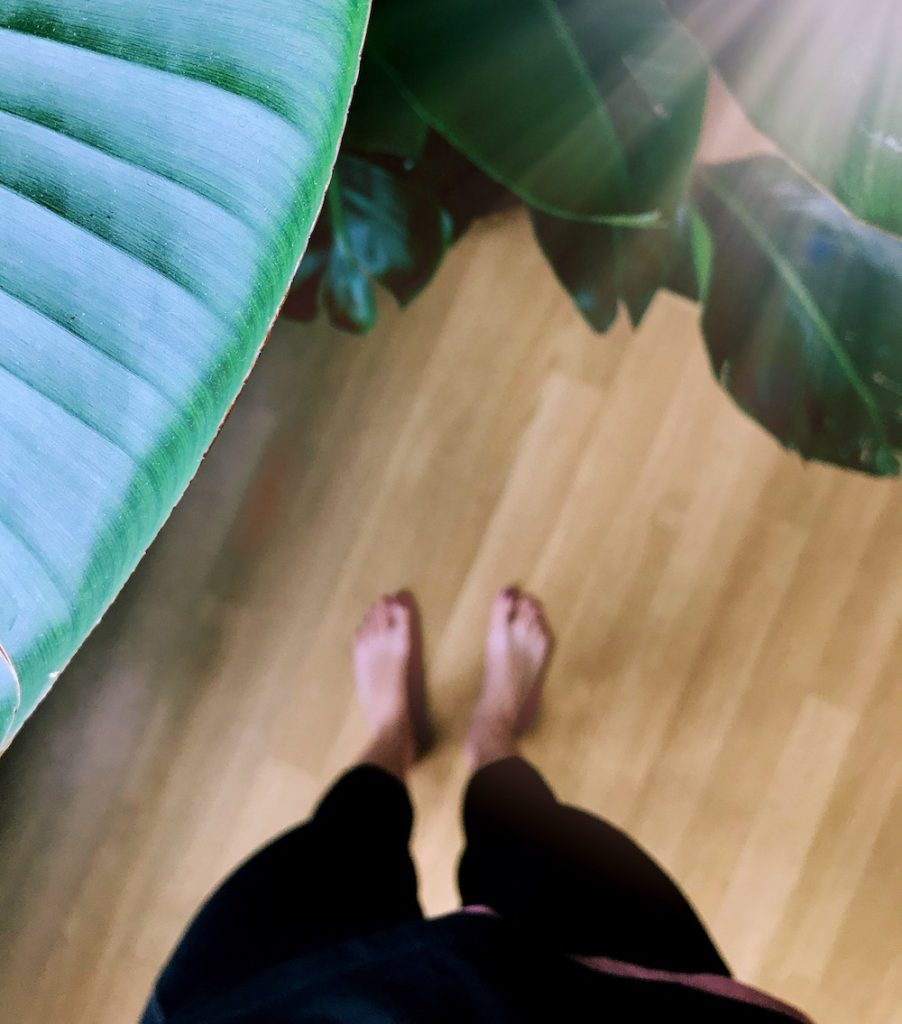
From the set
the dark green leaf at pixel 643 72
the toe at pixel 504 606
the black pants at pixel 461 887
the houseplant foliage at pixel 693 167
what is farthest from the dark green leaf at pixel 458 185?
the black pants at pixel 461 887

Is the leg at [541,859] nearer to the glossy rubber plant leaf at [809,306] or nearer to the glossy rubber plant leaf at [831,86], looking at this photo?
the glossy rubber plant leaf at [809,306]

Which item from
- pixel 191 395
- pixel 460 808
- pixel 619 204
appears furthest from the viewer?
pixel 460 808

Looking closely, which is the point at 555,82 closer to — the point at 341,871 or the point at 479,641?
the point at 479,641

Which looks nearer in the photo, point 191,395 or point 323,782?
point 191,395

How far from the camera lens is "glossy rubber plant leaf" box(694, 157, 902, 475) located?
0.85 meters

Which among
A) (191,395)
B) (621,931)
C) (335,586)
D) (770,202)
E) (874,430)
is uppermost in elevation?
(191,395)

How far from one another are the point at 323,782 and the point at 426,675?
0.19m

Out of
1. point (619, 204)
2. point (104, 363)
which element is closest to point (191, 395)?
point (104, 363)

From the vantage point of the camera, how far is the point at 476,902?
0.92m

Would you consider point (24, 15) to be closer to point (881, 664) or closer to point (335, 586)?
point (335, 586)

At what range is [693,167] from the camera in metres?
0.86

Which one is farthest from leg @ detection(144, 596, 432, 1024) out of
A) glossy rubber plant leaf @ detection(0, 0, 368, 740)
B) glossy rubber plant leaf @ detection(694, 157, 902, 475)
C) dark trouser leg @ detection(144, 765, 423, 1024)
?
glossy rubber plant leaf @ detection(0, 0, 368, 740)

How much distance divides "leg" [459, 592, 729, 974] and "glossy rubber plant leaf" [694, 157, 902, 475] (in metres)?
0.40

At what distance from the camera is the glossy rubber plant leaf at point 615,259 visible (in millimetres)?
891
